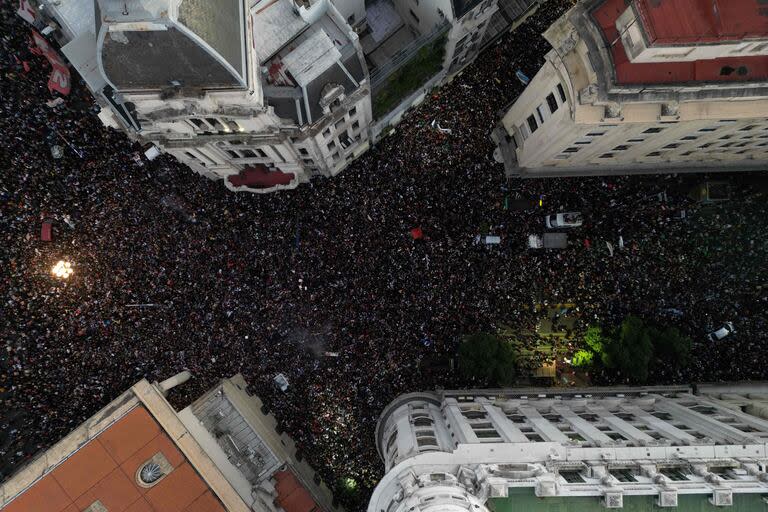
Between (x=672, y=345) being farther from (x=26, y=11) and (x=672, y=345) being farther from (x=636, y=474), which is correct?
(x=26, y=11)

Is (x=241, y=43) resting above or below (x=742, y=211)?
above

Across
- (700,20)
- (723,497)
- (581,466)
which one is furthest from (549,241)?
(723,497)

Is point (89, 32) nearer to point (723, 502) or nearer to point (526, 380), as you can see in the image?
Result: point (526, 380)

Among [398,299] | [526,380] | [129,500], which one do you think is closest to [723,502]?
[526,380]

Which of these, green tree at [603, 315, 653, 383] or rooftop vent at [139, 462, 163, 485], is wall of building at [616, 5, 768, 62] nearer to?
green tree at [603, 315, 653, 383]

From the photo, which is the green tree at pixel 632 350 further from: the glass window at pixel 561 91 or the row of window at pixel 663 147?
the glass window at pixel 561 91

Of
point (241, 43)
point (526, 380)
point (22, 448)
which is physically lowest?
point (526, 380)

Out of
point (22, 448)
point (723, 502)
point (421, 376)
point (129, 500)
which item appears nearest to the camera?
point (723, 502)

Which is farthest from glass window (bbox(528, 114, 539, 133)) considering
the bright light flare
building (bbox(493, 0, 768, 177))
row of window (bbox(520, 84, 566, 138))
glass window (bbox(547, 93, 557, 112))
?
the bright light flare
